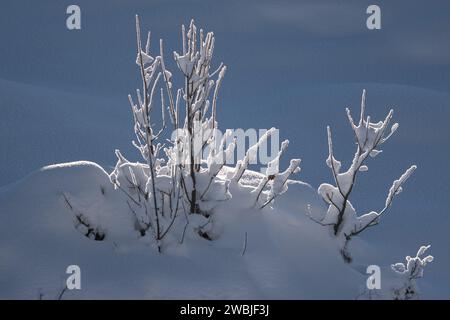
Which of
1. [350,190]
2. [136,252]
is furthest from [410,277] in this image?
[136,252]

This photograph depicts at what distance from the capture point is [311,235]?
158 inches

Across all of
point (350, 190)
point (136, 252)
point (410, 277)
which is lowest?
point (410, 277)

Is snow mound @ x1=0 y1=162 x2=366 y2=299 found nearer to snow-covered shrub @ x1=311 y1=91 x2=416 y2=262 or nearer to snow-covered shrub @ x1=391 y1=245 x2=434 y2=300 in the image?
snow-covered shrub @ x1=311 y1=91 x2=416 y2=262

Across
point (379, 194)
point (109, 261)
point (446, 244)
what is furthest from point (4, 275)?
point (379, 194)

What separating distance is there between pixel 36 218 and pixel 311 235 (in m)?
1.94

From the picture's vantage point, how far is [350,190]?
3875 mm

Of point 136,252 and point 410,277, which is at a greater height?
point 136,252

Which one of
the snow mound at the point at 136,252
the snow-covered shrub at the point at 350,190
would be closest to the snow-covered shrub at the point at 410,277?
the snow mound at the point at 136,252

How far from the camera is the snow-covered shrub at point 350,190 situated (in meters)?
3.84

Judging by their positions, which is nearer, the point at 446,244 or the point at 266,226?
the point at 266,226

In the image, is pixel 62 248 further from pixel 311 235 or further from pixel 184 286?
pixel 311 235

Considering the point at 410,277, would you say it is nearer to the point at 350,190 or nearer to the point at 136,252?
the point at 350,190

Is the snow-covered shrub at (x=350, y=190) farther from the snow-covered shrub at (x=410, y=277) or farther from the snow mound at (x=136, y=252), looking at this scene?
the snow-covered shrub at (x=410, y=277)

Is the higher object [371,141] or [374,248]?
[371,141]
